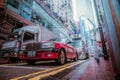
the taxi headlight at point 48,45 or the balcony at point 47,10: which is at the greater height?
the balcony at point 47,10

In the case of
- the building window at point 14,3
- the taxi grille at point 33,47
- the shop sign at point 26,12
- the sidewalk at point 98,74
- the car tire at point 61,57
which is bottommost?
the sidewalk at point 98,74

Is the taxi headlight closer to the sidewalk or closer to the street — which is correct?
the street

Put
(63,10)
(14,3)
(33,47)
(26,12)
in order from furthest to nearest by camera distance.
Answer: (63,10) < (26,12) < (14,3) < (33,47)

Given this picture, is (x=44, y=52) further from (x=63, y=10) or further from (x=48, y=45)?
(x=63, y=10)

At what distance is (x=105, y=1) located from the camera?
3.00 ft

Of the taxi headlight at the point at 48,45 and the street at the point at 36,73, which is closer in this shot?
the street at the point at 36,73

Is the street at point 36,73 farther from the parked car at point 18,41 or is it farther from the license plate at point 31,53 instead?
the parked car at point 18,41

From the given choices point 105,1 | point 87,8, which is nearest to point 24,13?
point 87,8

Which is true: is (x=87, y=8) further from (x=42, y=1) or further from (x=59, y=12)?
(x=42, y=1)

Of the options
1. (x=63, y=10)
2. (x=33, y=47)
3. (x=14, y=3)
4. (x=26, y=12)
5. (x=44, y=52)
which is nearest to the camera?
(x=44, y=52)

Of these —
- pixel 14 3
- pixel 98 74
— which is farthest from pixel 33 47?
pixel 98 74

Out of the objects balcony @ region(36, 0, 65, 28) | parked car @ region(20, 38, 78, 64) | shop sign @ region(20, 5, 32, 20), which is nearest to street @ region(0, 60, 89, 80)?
parked car @ region(20, 38, 78, 64)

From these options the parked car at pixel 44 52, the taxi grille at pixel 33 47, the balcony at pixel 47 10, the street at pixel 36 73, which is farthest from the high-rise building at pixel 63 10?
the street at pixel 36 73

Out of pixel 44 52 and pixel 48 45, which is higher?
pixel 48 45
